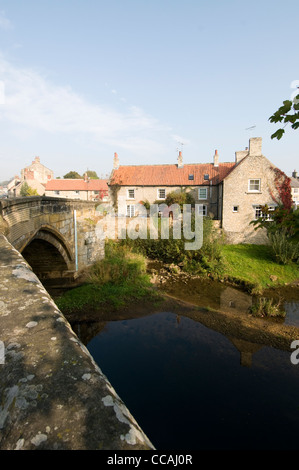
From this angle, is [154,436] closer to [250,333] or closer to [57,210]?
[250,333]

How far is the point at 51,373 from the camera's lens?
4.30 feet

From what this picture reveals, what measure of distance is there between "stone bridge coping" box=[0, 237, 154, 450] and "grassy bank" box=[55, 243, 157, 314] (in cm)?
910

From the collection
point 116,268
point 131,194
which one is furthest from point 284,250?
point 131,194

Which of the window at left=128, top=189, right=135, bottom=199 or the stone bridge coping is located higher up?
the window at left=128, top=189, right=135, bottom=199

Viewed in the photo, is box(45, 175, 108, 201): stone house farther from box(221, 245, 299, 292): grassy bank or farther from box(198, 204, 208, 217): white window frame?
box(221, 245, 299, 292): grassy bank

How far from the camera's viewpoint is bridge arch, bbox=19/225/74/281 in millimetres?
9359

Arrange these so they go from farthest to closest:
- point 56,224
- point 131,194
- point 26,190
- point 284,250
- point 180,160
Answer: point 26,190
point 180,160
point 131,194
point 284,250
point 56,224

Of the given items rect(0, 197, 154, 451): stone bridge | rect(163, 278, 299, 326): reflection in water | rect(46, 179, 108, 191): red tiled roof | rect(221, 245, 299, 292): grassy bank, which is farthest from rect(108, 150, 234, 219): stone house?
rect(0, 197, 154, 451): stone bridge

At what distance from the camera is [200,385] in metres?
6.54

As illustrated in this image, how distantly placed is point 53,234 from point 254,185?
17.9 meters

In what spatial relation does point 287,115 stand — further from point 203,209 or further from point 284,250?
point 203,209

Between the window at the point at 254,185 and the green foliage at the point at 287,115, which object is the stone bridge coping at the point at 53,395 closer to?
the green foliage at the point at 287,115

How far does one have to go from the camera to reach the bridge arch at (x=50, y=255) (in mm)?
9359

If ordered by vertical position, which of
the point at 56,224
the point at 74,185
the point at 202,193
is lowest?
the point at 56,224
